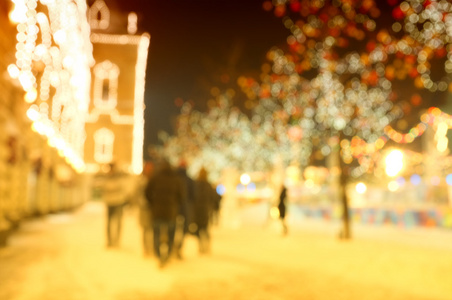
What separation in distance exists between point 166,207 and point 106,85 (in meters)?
48.6

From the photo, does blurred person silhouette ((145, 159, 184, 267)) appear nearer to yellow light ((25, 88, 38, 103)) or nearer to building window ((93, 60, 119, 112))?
yellow light ((25, 88, 38, 103))

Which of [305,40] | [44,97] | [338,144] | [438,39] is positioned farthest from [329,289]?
[44,97]

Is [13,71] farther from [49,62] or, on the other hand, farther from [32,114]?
[49,62]

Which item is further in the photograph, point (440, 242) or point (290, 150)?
point (290, 150)

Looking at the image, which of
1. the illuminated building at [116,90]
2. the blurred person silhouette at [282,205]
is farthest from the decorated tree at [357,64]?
the illuminated building at [116,90]

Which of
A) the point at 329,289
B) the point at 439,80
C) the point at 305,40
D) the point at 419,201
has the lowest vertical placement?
the point at 329,289

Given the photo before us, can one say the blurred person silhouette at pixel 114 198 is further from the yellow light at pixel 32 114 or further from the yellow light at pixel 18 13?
the yellow light at pixel 32 114

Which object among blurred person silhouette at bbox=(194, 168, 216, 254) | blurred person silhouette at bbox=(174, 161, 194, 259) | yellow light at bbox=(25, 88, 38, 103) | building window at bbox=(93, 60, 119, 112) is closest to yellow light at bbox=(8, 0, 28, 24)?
yellow light at bbox=(25, 88, 38, 103)

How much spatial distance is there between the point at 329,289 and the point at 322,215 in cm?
2171

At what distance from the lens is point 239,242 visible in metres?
15.3

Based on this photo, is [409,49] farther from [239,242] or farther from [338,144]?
[239,242]

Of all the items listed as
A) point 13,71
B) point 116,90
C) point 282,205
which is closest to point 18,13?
point 13,71

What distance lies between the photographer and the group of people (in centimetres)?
972

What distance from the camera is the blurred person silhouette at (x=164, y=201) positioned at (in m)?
9.64
